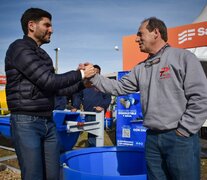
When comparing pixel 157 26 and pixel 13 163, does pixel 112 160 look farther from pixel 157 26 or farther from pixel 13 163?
pixel 13 163

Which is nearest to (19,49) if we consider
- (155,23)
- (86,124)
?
(155,23)

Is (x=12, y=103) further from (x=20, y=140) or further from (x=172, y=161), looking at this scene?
(x=172, y=161)

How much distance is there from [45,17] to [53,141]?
92cm

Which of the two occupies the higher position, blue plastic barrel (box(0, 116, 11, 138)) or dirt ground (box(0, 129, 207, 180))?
blue plastic barrel (box(0, 116, 11, 138))

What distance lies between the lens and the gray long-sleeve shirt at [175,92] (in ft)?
5.83

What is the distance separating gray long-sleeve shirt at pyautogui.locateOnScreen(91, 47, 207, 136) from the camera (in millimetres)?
1777

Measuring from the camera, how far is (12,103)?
1.90 metres

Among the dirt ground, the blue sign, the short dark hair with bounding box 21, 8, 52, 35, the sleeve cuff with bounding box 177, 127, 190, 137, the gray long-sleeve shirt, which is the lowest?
the dirt ground

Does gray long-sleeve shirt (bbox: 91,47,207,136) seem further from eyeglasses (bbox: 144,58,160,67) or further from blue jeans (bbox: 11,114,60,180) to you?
blue jeans (bbox: 11,114,60,180)

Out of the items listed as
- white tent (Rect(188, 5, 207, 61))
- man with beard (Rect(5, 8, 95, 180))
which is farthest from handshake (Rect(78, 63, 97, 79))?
white tent (Rect(188, 5, 207, 61))

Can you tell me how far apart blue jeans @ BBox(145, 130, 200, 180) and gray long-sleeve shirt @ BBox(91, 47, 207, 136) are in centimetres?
7

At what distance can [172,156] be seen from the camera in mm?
1841

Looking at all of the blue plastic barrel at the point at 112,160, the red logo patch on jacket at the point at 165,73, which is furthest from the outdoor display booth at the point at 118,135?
the red logo patch on jacket at the point at 165,73

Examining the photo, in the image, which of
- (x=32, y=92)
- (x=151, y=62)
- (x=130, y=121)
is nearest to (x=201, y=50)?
(x=130, y=121)
